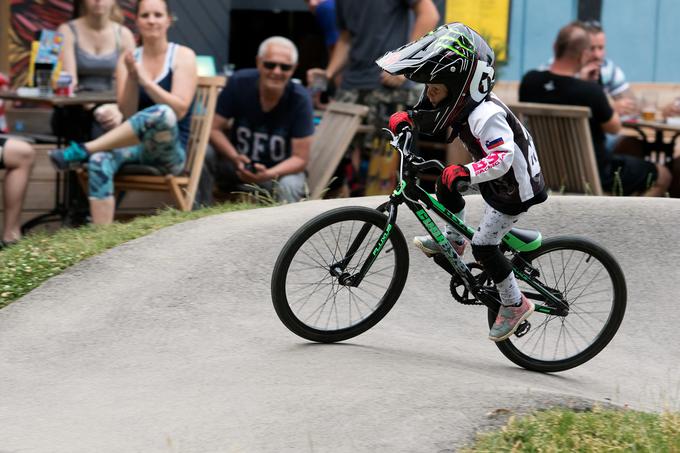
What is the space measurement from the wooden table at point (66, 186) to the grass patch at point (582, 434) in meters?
4.76

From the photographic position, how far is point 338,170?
884 centimetres

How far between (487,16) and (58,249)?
6496 millimetres

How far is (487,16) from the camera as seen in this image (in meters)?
11.6

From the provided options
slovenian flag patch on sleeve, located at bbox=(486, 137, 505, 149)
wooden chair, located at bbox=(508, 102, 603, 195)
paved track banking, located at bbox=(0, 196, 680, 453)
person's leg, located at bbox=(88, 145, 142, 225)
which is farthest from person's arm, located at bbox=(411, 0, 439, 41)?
slovenian flag patch on sleeve, located at bbox=(486, 137, 505, 149)

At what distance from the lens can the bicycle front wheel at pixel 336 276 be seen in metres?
4.78

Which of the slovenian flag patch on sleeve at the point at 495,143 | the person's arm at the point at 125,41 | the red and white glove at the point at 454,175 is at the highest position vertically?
the person's arm at the point at 125,41

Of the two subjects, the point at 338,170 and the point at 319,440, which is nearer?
the point at 319,440

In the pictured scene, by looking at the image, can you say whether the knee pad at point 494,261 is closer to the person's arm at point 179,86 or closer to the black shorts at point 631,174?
the person's arm at point 179,86

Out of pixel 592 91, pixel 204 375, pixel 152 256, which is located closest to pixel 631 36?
pixel 592 91

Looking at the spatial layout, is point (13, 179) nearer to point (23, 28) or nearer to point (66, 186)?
point (66, 186)

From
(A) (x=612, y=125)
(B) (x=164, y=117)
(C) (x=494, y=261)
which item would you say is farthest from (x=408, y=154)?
(A) (x=612, y=125)

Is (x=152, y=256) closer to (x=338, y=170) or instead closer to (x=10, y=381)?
(x=10, y=381)

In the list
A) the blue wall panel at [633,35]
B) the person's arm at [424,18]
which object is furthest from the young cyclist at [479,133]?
the blue wall panel at [633,35]

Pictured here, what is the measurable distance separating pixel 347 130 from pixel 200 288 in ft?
8.66
